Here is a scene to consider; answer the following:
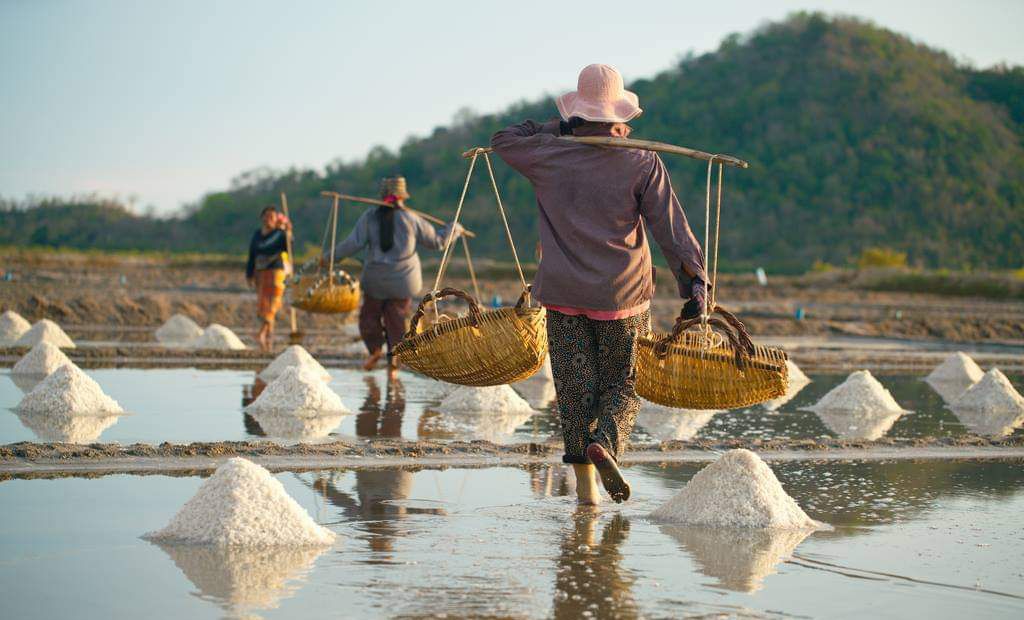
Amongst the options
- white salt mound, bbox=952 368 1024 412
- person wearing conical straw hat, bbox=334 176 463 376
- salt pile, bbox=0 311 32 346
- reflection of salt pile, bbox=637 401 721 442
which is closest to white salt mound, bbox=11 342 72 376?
person wearing conical straw hat, bbox=334 176 463 376

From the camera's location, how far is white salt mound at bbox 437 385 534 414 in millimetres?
→ 10109

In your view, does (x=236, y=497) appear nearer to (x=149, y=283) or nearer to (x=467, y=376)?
(x=467, y=376)

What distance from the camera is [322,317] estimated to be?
81.4ft

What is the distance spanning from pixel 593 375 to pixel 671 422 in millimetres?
3752

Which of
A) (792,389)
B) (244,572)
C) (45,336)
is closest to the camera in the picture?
(244,572)

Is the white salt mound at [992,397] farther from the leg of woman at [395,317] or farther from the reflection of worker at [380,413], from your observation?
the leg of woman at [395,317]

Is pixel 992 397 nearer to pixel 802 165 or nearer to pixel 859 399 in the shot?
pixel 859 399

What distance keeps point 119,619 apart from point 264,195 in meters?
105

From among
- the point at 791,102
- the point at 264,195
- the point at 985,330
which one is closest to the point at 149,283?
the point at 985,330

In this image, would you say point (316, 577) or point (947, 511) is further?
point (947, 511)

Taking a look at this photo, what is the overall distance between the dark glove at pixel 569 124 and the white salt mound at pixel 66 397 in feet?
14.2

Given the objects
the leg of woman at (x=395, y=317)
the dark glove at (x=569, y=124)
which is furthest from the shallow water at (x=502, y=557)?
the leg of woman at (x=395, y=317)

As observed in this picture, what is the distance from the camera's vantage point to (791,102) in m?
83.9

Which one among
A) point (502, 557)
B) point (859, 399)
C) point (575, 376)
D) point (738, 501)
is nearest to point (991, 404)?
point (859, 399)
